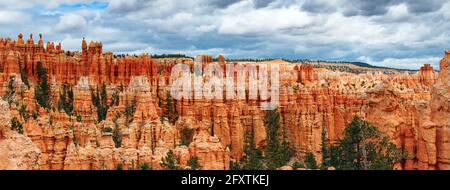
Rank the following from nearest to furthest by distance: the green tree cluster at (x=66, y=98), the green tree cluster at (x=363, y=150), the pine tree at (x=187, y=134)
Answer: the green tree cluster at (x=363, y=150) < the pine tree at (x=187, y=134) < the green tree cluster at (x=66, y=98)

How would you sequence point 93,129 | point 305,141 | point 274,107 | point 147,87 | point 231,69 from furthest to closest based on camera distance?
point 231,69, point 147,87, point 274,107, point 305,141, point 93,129

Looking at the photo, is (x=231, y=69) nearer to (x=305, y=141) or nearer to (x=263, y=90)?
(x=263, y=90)

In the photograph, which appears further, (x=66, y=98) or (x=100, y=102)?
(x=100, y=102)

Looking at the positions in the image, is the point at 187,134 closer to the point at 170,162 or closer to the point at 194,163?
the point at 194,163

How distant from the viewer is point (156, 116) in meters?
43.3

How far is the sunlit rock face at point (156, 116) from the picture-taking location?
3035 cm

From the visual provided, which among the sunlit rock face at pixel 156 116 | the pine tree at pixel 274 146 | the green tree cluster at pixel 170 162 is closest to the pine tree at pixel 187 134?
the sunlit rock face at pixel 156 116

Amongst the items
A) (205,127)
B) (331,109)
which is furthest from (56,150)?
(331,109)

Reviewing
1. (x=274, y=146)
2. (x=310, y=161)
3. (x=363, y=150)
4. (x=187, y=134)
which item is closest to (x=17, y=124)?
(x=187, y=134)

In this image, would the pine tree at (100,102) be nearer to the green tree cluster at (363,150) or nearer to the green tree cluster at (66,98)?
the green tree cluster at (66,98)

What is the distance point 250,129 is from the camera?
144ft
